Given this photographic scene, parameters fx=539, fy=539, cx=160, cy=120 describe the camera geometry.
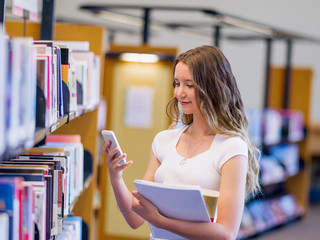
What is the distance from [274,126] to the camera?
6.42 metres

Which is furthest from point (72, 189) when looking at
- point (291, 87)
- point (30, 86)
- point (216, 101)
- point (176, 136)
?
point (291, 87)

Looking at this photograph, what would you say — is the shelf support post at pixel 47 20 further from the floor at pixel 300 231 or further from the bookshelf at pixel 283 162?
the floor at pixel 300 231

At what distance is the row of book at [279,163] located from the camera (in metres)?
6.23

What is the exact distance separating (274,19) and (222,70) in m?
8.34

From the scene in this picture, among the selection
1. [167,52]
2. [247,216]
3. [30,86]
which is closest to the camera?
[30,86]

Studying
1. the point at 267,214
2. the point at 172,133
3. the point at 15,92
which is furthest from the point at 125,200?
the point at 267,214

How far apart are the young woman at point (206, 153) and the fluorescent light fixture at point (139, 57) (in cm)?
262

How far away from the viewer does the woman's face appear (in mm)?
2059

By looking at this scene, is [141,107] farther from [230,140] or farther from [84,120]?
[230,140]

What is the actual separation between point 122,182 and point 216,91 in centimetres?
53

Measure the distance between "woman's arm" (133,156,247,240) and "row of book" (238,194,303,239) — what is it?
3744 millimetres

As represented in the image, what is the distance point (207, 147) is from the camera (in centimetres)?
214

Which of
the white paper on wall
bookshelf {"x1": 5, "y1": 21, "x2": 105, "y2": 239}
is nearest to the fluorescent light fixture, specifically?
the white paper on wall

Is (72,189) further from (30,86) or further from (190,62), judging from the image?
(30,86)
